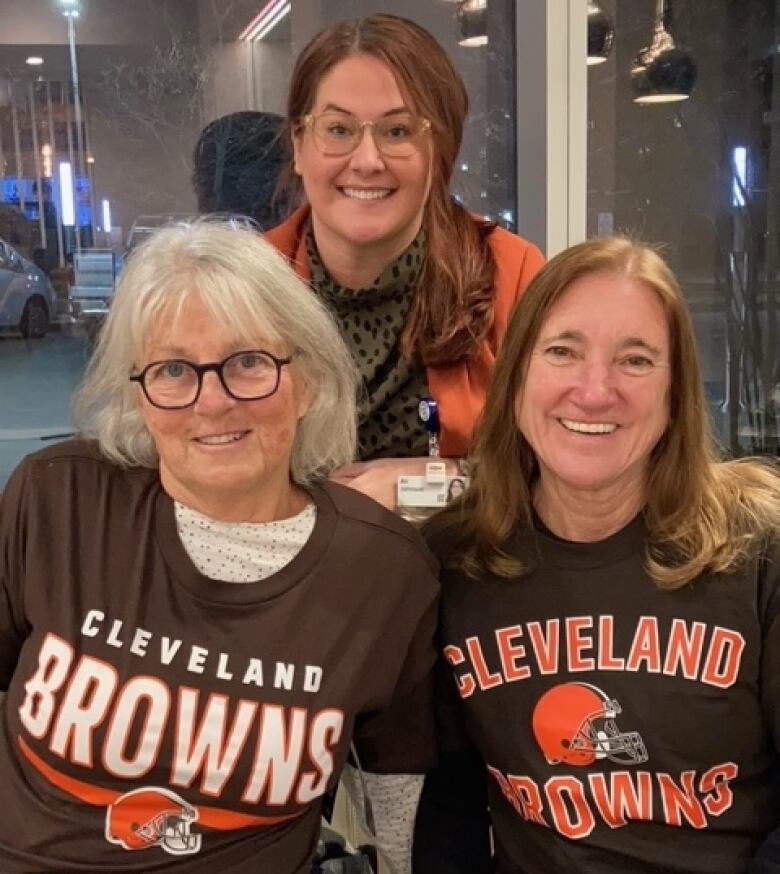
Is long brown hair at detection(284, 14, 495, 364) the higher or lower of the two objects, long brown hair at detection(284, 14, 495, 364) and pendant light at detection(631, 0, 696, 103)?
the lower

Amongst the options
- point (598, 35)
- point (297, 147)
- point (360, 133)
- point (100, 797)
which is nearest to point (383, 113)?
point (360, 133)

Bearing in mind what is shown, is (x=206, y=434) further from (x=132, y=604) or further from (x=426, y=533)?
(x=426, y=533)

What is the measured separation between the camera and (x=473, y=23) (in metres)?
2.66

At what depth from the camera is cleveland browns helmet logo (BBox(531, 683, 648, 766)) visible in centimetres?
138

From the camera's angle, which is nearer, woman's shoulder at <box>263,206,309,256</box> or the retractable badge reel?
the retractable badge reel

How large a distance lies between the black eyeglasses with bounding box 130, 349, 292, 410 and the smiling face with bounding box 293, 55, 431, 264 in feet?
1.71

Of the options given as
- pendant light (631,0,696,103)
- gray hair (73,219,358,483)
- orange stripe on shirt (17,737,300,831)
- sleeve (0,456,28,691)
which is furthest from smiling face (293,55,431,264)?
pendant light (631,0,696,103)

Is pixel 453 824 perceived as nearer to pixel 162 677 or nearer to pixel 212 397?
pixel 162 677

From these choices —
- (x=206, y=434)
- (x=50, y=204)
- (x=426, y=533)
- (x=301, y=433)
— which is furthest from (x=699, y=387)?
(x=50, y=204)

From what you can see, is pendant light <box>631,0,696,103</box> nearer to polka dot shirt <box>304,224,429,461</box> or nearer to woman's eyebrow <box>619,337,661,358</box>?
polka dot shirt <box>304,224,429,461</box>

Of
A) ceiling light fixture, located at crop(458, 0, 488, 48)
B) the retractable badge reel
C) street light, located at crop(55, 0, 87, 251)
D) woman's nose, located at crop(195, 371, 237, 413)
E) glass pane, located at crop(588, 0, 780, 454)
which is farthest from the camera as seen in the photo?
glass pane, located at crop(588, 0, 780, 454)

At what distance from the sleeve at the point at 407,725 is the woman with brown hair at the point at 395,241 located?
0.31m

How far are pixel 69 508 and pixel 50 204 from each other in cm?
140

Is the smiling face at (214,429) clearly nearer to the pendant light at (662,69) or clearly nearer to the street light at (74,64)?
the street light at (74,64)
